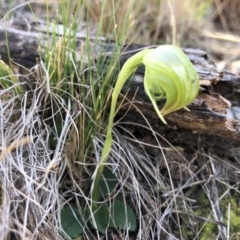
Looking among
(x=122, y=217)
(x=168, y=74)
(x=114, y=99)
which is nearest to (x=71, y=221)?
(x=122, y=217)

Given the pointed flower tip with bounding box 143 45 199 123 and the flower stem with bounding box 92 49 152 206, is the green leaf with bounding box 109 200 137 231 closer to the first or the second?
the flower stem with bounding box 92 49 152 206

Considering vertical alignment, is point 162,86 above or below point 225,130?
above

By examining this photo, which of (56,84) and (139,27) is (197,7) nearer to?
(139,27)

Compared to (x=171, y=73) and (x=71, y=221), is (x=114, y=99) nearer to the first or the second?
(x=171, y=73)

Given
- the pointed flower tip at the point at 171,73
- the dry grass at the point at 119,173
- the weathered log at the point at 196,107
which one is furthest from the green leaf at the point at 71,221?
the pointed flower tip at the point at 171,73

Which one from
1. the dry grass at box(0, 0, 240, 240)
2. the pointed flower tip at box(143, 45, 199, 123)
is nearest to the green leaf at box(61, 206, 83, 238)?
the dry grass at box(0, 0, 240, 240)

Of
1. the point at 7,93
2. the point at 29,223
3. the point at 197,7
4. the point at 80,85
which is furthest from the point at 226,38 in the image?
the point at 29,223
